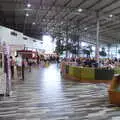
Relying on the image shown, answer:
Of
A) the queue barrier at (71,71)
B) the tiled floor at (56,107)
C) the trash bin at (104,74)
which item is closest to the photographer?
the tiled floor at (56,107)

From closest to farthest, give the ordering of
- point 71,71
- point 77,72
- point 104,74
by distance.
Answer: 1. point 104,74
2. point 77,72
3. point 71,71

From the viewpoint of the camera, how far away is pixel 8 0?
23359mm

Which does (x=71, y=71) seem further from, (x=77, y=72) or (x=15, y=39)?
(x=15, y=39)

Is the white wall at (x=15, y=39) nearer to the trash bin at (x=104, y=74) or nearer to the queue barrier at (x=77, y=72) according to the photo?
the queue barrier at (x=77, y=72)

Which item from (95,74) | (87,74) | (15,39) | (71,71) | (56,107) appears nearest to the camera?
(56,107)

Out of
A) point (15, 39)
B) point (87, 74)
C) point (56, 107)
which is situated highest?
point (15, 39)

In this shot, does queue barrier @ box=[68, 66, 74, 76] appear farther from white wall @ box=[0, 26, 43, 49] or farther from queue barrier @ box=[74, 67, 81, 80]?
white wall @ box=[0, 26, 43, 49]

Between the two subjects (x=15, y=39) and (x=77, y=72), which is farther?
(x=15, y=39)

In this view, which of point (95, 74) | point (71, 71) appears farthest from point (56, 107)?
point (71, 71)

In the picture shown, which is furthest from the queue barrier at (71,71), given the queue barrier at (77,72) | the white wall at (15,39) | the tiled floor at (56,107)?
the tiled floor at (56,107)

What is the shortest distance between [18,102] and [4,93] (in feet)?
4.90

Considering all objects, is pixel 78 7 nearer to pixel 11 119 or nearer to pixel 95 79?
pixel 95 79

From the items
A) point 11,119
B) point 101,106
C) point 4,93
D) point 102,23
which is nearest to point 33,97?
point 4,93

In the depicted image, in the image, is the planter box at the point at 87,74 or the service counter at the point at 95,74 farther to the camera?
the planter box at the point at 87,74
